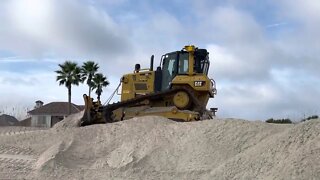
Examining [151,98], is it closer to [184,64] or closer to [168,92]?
[168,92]

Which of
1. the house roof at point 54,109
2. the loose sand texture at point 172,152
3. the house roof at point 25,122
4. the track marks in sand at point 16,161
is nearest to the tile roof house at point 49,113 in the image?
the house roof at point 54,109

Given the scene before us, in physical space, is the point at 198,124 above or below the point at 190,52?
below

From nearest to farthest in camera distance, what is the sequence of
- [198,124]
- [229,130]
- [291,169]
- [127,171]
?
1. [291,169]
2. [127,171]
3. [229,130]
4. [198,124]

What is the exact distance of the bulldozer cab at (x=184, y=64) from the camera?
20016mm

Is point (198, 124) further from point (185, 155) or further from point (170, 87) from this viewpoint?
point (170, 87)

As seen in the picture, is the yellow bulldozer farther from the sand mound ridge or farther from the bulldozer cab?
the sand mound ridge

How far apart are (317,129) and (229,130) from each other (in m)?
2.59

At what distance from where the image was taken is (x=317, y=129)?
37.0 ft

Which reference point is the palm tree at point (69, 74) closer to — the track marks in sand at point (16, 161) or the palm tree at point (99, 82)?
the palm tree at point (99, 82)

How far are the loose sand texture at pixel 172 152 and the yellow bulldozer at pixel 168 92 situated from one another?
3918 mm

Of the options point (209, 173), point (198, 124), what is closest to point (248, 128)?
point (198, 124)

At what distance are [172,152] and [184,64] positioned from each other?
26.2 ft

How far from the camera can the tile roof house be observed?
167ft

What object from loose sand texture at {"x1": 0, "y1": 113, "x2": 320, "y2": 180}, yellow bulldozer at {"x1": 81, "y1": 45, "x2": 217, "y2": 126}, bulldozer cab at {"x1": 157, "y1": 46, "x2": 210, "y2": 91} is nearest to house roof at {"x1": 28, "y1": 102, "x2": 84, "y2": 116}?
yellow bulldozer at {"x1": 81, "y1": 45, "x2": 217, "y2": 126}
